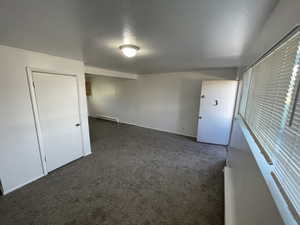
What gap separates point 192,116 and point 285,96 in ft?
11.5

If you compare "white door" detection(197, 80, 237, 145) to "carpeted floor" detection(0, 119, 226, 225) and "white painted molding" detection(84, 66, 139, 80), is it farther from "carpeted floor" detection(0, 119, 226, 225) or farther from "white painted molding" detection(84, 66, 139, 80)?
"white painted molding" detection(84, 66, 139, 80)

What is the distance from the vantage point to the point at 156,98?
4988 millimetres

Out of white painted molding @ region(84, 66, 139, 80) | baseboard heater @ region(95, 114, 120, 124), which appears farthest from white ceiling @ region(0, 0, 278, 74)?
baseboard heater @ region(95, 114, 120, 124)

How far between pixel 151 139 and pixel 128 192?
2218 mm

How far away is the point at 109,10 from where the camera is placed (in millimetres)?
1002

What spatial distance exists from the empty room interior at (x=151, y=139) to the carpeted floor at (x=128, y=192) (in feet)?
0.06

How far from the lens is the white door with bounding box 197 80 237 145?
11.4 ft

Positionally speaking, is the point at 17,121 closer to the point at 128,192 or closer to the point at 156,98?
the point at 128,192

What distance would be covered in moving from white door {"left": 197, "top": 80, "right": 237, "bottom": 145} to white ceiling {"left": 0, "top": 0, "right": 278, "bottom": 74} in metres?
1.87

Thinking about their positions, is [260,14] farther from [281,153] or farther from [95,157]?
[95,157]

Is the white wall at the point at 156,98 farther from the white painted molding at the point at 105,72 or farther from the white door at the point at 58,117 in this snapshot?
the white door at the point at 58,117

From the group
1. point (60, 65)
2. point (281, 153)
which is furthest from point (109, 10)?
point (60, 65)

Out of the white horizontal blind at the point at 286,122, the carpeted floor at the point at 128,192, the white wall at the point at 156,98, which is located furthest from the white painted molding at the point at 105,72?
the white horizontal blind at the point at 286,122

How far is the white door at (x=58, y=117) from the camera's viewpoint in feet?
7.48
